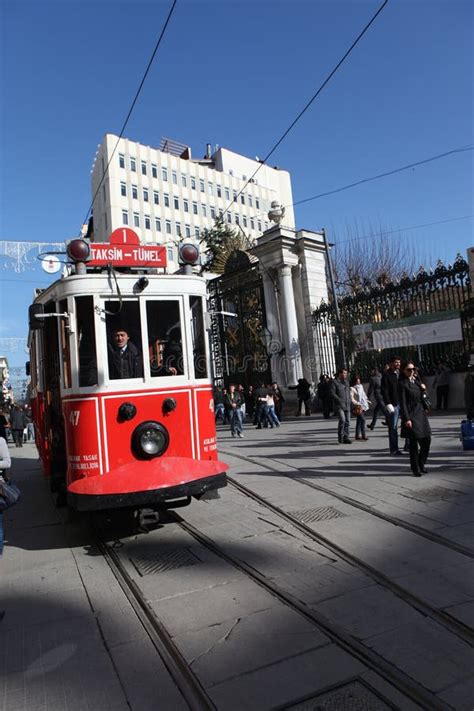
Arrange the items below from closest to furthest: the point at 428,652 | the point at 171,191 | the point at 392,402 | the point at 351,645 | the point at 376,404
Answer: the point at 428,652 → the point at 351,645 → the point at 392,402 → the point at 376,404 → the point at 171,191

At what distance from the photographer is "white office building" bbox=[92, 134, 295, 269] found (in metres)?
53.1

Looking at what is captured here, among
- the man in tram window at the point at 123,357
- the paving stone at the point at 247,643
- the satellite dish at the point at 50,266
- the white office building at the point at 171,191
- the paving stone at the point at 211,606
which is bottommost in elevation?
the paving stone at the point at 247,643

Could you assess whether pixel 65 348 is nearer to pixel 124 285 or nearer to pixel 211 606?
pixel 124 285

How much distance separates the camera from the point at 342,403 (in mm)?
11500

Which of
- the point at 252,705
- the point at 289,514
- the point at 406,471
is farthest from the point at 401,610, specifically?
the point at 406,471

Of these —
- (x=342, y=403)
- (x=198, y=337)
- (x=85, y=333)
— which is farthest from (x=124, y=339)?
(x=342, y=403)

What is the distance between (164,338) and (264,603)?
320cm

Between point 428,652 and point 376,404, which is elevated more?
point 376,404

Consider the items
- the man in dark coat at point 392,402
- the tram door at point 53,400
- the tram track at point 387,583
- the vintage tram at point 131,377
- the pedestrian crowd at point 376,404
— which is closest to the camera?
the tram track at point 387,583

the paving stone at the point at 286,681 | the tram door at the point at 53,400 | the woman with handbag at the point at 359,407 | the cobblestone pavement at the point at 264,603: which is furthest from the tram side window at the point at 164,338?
the woman with handbag at the point at 359,407

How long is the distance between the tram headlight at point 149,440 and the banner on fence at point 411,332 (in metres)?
12.0

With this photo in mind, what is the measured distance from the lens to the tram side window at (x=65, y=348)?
19.3ft

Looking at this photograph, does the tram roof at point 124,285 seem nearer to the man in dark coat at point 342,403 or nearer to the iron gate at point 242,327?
the man in dark coat at point 342,403

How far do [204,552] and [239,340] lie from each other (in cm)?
1660
